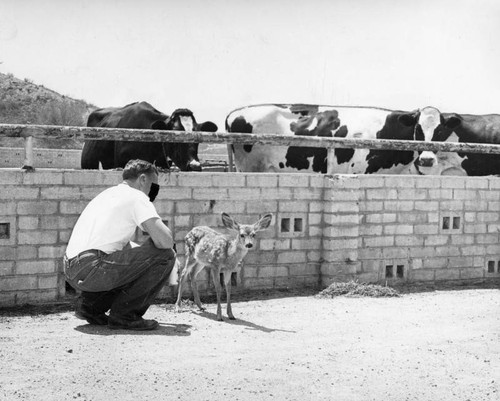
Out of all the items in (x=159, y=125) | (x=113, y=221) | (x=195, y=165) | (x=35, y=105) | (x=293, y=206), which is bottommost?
(x=113, y=221)

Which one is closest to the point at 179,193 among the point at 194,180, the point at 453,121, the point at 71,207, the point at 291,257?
the point at 194,180

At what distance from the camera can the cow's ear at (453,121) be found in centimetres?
1585

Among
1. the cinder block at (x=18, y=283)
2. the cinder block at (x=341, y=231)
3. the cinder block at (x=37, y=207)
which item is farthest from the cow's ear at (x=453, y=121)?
the cinder block at (x=18, y=283)

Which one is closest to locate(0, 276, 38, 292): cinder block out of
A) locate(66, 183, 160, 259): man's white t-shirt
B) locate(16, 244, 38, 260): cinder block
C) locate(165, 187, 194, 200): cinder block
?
locate(16, 244, 38, 260): cinder block

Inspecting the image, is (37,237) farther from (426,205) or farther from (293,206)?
(426,205)

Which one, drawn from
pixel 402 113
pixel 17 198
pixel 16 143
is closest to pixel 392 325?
pixel 17 198

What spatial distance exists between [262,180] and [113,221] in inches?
126

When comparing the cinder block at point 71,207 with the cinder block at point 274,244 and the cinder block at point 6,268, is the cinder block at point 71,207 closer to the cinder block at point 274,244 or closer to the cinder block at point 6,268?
the cinder block at point 6,268

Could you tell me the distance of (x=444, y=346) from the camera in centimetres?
763

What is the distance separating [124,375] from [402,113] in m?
11.0

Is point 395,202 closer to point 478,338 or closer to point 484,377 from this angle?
point 478,338

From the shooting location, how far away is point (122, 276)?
7750 millimetres

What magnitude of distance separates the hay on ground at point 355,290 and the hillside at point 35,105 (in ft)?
92.0

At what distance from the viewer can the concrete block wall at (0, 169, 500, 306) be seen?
9133 millimetres
